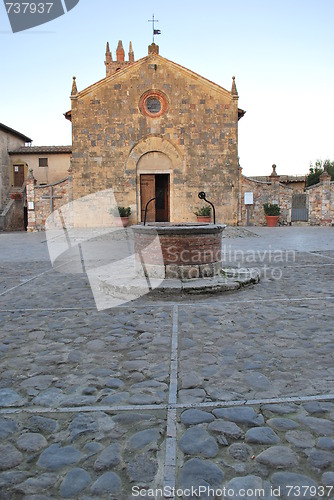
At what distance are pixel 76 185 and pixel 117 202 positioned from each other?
2.31m

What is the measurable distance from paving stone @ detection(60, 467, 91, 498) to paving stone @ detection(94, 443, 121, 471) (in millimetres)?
79

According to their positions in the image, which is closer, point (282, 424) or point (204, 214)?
point (282, 424)

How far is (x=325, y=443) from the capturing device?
7.28ft

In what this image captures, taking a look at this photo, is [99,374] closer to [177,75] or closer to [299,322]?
[299,322]

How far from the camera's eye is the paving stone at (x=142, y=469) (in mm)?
1939

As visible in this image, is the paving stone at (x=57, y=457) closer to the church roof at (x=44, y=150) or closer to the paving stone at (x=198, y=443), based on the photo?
the paving stone at (x=198, y=443)

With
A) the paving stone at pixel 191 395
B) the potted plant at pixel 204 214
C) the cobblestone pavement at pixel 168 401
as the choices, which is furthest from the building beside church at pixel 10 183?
the paving stone at pixel 191 395

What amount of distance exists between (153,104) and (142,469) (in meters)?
20.3

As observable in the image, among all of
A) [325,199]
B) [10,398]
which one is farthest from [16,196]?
[10,398]

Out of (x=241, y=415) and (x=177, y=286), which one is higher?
(x=177, y=286)

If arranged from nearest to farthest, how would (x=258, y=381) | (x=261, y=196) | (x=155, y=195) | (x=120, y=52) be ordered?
(x=258, y=381) → (x=155, y=195) → (x=261, y=196) → (x=120, y=52)

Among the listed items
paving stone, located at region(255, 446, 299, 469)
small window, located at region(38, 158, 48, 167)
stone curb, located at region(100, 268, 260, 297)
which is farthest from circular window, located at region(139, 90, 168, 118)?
paving stone, located at region(255, 446, 299, 469)

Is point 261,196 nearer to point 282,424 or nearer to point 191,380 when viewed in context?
point 191,380

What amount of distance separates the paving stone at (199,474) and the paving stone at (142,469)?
0.15 metres
